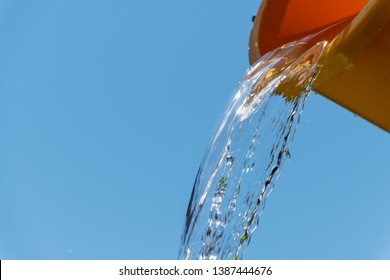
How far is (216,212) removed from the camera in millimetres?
1850

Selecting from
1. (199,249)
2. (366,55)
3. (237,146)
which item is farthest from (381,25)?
(199,249)

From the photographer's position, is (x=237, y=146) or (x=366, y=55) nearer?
(x=366, y=55)

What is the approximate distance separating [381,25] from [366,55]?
3.1 inches

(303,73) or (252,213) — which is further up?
(303,73)

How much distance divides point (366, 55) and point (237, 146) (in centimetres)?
58

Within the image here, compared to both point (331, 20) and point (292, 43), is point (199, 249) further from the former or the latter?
point (331, 20)

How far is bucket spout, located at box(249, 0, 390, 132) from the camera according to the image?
1.36 m

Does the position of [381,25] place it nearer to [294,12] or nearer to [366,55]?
[366,55]

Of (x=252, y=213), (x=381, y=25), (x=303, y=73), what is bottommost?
(x=252, y=213)

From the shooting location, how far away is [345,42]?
1.40 meters

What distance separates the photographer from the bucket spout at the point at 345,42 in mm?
1360
